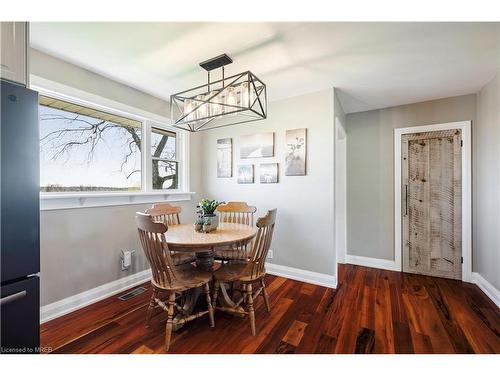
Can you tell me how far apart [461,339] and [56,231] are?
3.46 meters

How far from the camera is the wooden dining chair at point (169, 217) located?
2275mm

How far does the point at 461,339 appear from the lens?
168 cm

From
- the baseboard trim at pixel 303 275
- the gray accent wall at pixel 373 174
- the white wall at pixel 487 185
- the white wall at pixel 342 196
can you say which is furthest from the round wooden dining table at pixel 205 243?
the white wall at pixel 487 185

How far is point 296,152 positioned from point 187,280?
6.38ft

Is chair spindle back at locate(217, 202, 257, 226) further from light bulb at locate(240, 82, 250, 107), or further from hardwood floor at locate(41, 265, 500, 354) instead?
light bulb at locate(240, 82, 250, 107)

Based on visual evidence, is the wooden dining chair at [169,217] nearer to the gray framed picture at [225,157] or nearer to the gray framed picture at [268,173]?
the gray framed picture at [225,157]

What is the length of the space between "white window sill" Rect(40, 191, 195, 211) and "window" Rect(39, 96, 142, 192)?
0.52ft

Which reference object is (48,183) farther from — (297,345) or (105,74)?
(297,345)

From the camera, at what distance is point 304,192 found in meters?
2.80

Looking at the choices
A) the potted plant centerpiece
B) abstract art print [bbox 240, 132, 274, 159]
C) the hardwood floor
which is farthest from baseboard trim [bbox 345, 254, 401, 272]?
the potted plant centerpiece

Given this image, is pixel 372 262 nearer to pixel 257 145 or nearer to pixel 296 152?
pixel 296 152

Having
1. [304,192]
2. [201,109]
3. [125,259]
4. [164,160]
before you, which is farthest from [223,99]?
[125,259]
